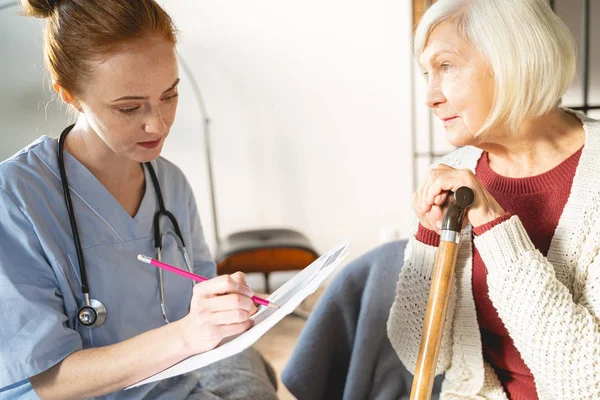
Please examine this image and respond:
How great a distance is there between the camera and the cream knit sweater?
98 cm

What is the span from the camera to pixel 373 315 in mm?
1399

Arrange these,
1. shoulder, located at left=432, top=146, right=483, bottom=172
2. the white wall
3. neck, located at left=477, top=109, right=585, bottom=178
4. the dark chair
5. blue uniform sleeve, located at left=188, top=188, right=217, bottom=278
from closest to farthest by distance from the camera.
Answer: neck, located at left=477, top=109, right=585, bottom=178, shoulder, located at left=432, top=146, right=483, bottom=172, blue uniform sleeve, located at left=188, top=188, right=217, bottom=278, the dark chair, the white wall

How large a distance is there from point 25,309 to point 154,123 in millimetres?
400

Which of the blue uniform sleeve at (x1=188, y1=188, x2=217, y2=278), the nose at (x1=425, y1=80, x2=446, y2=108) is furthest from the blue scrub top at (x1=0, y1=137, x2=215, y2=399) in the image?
the nose at (x1=425, y1=80, x2=446, y2=108)

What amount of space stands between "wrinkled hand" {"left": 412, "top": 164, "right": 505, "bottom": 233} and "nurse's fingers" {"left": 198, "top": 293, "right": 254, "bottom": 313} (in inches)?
15.1

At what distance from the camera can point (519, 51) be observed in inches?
43.1

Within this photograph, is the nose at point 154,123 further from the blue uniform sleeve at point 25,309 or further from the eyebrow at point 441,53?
the eyebrow at point 441,53

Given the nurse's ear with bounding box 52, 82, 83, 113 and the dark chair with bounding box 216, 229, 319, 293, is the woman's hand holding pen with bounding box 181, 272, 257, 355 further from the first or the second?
the dark chair with bounding box 216, 229, 319, 293

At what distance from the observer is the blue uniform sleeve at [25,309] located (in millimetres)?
1001

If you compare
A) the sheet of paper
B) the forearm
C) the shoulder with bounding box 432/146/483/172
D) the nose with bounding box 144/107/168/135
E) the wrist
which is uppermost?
the nose with bounding box 144/107/168/135

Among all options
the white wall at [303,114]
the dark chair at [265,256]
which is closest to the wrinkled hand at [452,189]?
the dark chair at [265,256]

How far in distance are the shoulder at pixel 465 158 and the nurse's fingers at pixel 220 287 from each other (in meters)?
0.66

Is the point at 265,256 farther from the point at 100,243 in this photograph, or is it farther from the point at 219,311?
the point at 219,311

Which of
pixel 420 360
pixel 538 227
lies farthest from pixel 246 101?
pixel 420 360
